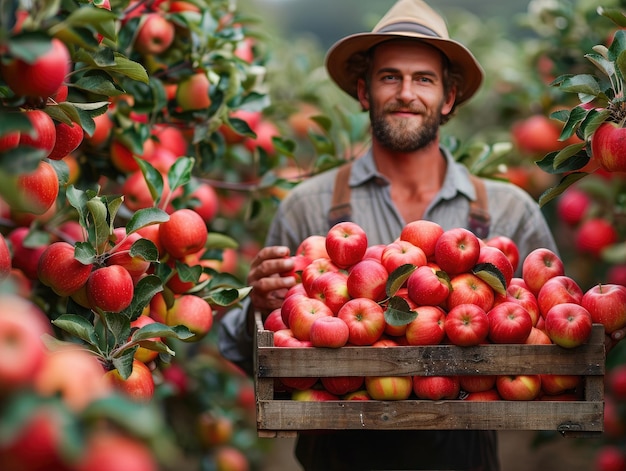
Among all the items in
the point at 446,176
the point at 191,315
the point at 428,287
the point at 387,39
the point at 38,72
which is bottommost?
the point at 191,315

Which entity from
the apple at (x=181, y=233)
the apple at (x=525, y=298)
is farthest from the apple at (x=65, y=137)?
the apple at (x=525, y=298)

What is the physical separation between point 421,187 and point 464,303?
1.11 meters

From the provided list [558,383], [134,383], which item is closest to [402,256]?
[558,383]

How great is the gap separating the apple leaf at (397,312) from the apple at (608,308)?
1.47 ft

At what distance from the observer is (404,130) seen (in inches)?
114

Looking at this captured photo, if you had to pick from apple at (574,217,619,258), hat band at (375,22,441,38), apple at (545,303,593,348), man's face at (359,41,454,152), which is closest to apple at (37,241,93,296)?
apple at (545,303,593,348)

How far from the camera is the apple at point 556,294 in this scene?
2027 millimetres

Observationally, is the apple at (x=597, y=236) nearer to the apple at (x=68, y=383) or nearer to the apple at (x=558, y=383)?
the apple at (x=558, y=383)

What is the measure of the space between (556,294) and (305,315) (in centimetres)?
61

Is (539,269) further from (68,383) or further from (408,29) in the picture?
(68,383)

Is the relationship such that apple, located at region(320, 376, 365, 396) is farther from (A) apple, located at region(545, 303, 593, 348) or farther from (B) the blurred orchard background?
(A) apple, located at region(545, 303, 593, 348)

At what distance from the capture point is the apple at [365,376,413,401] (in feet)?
6.32

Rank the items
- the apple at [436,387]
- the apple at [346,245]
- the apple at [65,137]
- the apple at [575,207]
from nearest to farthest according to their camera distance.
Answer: the apple at [65,137], the apple at [436,387], the apple at [346,245], the apple at [575,207]

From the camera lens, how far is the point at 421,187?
3.02 meters
